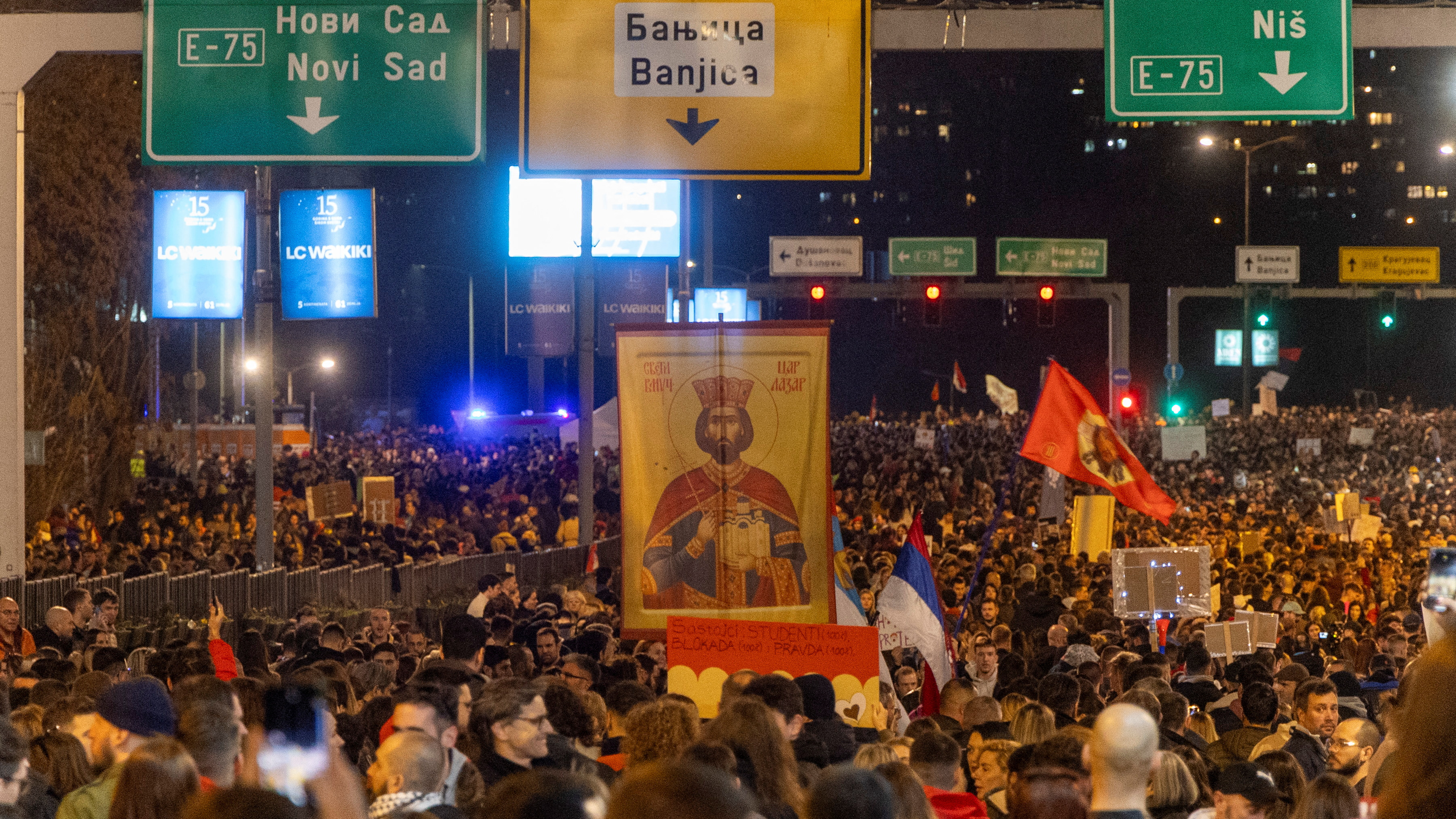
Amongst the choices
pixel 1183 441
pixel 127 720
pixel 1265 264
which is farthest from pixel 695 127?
pixel 1265 264

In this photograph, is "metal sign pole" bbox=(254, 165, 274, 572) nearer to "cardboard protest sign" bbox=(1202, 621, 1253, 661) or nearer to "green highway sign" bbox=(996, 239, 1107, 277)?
"cardboard protest sign" bbox=(1202, 621, 1253, 661)

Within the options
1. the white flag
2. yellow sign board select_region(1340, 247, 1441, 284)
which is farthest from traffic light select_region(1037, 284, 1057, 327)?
yellow sign board select_region(1340, 247, 1441, 284)

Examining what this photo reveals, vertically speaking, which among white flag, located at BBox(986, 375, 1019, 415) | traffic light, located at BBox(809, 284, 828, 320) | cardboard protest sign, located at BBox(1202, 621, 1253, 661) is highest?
traffic light, located at BBox(809, 284, 828, 320)

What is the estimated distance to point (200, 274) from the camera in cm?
1725

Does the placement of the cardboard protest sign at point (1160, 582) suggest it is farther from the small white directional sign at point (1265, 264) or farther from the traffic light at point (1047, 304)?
the small white directional sign at point (1265, 264)

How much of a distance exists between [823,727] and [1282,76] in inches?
254

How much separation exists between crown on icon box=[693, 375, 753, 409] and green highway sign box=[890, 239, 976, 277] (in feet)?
98.4

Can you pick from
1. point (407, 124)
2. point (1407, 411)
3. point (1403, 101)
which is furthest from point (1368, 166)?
point (407, 124)

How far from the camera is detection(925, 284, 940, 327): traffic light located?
33688mm

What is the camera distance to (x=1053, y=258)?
3938 centimetres

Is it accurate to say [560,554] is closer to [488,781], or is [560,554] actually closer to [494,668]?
[494,668]

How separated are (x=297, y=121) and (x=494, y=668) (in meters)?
4.07

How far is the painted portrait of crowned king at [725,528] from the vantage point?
32.2ft

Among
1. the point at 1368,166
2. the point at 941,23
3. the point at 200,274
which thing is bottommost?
the point at 200,274
